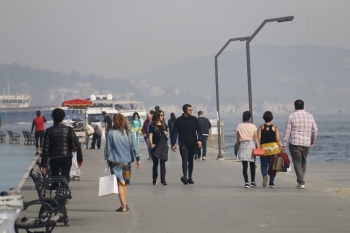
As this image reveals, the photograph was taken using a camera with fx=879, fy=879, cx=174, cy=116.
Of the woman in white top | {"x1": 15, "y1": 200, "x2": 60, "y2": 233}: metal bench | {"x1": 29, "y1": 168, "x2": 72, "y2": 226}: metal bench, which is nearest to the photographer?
{"x1": 15, "y1": 200, "x2": 60, "y2": 233}: metal bench

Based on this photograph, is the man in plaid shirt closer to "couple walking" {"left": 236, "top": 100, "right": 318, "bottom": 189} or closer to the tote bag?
"couple walking" {"left": 236, "top": 100, "right": 318, "bottom": 189}

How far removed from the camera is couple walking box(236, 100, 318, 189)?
17.5 m

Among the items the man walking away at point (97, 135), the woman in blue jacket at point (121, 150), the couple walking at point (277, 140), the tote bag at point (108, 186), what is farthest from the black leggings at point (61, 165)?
the man walking away at point (97, 135)

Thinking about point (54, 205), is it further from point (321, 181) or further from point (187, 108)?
point (321, 181)

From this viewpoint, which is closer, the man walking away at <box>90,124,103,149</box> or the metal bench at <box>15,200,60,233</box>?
the metal bench at <box>15,200,60,233</box>

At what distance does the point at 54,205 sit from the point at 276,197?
16.5 feet

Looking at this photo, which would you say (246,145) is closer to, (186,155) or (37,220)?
(186,155)

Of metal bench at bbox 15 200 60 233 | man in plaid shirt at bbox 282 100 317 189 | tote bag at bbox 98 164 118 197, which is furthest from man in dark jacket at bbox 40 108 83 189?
man in plaid shirt at bbox 282 100 317 189

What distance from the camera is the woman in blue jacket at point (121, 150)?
1428 cm

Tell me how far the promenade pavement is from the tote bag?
339 millimetres

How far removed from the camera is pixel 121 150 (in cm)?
1430

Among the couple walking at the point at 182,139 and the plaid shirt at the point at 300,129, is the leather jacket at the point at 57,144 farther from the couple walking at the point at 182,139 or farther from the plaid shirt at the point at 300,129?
the couple walking at the point at 182,139

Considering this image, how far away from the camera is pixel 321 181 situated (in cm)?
1953

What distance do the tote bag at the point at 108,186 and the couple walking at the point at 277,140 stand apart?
15.3 ft
